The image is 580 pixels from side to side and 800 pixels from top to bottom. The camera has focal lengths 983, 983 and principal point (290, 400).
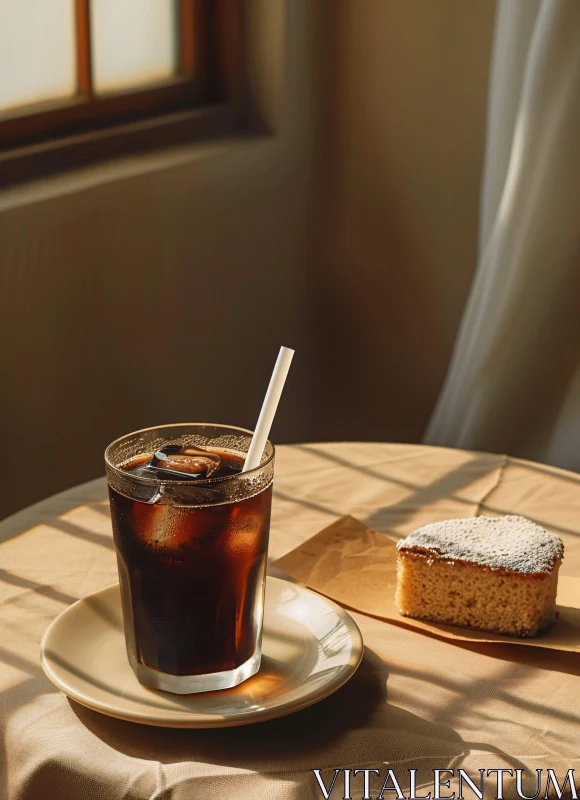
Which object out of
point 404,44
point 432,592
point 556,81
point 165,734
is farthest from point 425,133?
point 165,734

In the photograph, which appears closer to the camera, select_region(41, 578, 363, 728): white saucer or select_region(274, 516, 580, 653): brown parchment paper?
select_region(41, 578, 363, 728): white saucer

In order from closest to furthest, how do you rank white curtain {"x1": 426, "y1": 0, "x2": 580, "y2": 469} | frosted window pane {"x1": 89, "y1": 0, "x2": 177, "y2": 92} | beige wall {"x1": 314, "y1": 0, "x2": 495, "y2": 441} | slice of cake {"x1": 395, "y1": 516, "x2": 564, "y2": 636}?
1. slice of cake {"x1": 395, "y1": 516, "x2": 564, "y2": 636}
2. white curtain {"x1": 426, "y1": 0, "x2": 580, "y2": 469}
3. frosted window pane {"x1": 89, "y1": 0, "x2": 177, "y2": 92}
4. beige wall {"x1": 314, "y1": 0, "x2": 495, "y2": 441}

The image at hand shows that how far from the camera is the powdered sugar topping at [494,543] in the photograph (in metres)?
0.90

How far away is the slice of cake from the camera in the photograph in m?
0.88

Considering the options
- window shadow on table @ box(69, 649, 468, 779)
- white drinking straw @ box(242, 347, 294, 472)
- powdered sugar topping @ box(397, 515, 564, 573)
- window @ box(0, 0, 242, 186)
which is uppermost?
window @ box(0, 0, 242, 186)

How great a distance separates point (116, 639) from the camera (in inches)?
33.1

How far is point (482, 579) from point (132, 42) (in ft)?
5.53

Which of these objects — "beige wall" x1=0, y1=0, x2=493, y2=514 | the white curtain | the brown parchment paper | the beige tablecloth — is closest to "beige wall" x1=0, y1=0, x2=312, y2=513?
"beige wall" x1=0, y1=0, x2=493, y2=514

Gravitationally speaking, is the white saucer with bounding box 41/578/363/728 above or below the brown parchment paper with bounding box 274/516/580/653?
above

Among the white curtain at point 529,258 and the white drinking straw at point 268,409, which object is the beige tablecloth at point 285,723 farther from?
the white curtain at point 529,258

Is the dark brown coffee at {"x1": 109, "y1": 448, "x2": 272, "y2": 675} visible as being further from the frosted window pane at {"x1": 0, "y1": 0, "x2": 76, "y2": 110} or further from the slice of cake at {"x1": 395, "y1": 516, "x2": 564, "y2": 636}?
the frosted window pane at {"x1": 0, "y1": 0, "x2": 76, "y2": 110}

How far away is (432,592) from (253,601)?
19 cm

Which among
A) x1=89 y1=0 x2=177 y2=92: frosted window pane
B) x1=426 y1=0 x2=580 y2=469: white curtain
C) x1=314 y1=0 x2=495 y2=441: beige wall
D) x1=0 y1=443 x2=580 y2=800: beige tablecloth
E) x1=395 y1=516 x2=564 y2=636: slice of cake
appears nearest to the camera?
x1=0 y1=443 x2=580 y2=800: beige tablecloth

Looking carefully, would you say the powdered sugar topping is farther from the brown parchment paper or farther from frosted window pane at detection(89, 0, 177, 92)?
frosted window pane at detection(89, 0, 177, 92)
